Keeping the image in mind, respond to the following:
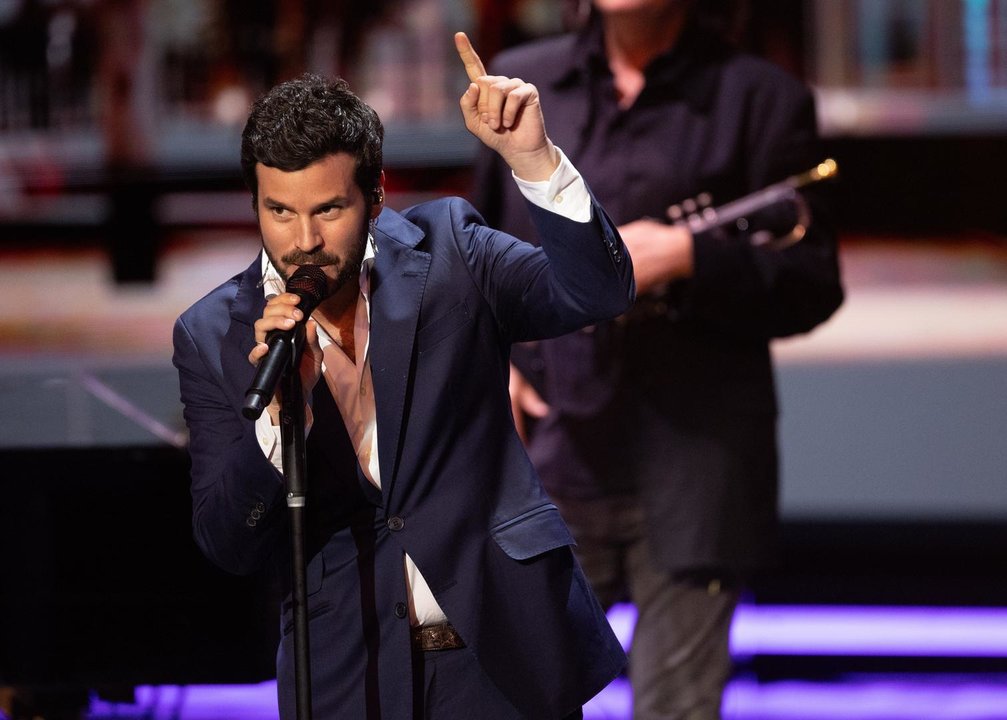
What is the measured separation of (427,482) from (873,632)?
106 inches

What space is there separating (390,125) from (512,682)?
6.78 m

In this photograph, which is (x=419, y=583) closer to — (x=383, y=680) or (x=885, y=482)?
(x=383, y=680)

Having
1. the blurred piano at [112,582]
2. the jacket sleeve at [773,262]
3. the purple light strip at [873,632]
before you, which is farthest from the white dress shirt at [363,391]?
the purple light strip at [873,632]

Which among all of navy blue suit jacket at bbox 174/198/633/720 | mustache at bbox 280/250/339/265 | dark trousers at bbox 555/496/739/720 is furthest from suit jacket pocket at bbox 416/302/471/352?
dark trousers at bbox 555/496/739/720

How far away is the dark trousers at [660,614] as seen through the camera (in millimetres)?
2746

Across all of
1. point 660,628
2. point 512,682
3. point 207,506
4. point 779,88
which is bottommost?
point 660,628

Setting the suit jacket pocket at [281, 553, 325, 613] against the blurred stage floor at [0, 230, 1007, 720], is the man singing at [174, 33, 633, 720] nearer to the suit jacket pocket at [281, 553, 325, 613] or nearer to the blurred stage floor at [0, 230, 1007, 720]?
the suit jacket pocket at [281, 553, 325, 613]

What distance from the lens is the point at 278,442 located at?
1704 millimetres

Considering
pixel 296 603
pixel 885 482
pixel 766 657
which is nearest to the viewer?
pixel 296 603

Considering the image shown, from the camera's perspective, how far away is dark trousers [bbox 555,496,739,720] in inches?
108

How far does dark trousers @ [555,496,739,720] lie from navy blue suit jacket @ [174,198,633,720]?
897 mm

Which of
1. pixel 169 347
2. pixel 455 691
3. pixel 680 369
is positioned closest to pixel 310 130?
pixel 455 691

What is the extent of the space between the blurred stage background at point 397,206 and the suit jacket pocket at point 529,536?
3.99ft

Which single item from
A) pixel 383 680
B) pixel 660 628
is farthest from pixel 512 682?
pixel 660 628
